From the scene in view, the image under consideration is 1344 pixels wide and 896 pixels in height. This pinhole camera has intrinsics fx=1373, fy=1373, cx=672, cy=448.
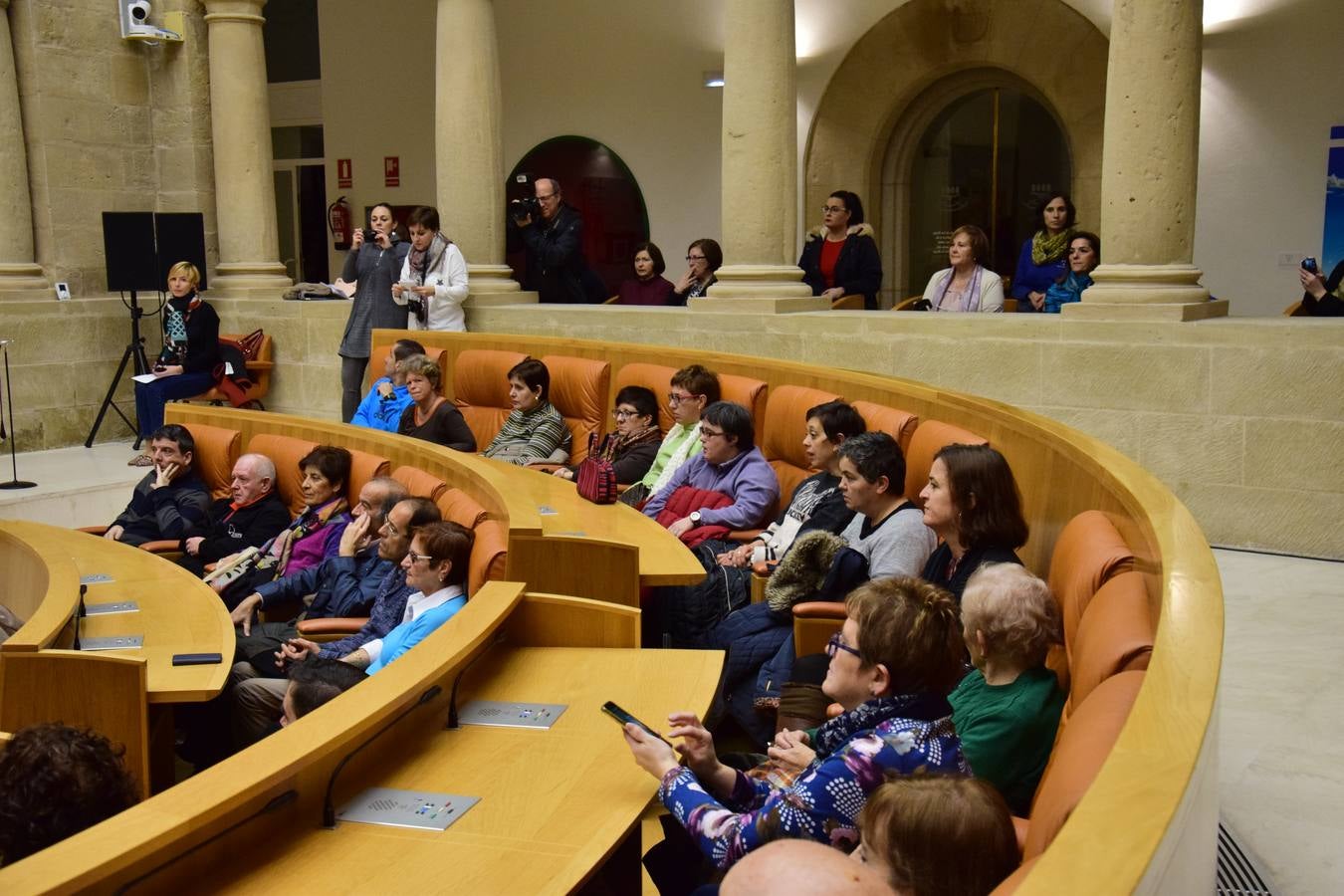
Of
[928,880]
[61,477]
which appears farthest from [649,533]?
[61,477]

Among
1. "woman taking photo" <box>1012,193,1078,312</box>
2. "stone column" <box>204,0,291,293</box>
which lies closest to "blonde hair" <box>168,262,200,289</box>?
"stone column" <box>204,0,291,293</box>

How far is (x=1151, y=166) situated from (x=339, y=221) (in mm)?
10147

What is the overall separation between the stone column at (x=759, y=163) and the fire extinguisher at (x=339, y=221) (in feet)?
24.2

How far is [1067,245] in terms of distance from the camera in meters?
7.71

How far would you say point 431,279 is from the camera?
9031 mm

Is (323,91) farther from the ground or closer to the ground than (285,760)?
farther from the ground

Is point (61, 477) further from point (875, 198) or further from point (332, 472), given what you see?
point (875, 198)

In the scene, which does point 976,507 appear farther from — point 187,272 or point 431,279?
point 187,272

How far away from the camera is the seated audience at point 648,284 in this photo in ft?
30.2

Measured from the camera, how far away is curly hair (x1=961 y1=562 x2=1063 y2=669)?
253 centimetres

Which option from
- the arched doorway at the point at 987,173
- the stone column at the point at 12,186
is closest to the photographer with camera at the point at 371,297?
the stone column at the point at 12,186

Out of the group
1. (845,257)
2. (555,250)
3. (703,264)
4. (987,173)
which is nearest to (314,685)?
(703,264)

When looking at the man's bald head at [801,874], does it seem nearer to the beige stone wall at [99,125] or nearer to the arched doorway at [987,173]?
the arched doorway at [987,173]

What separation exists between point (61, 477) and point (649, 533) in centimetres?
592
